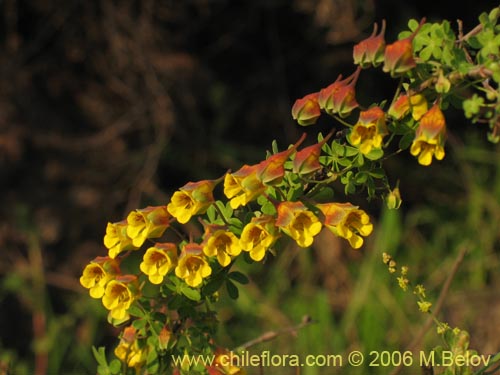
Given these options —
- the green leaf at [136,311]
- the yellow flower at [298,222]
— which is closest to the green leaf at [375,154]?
the yellow flower at [298,222]

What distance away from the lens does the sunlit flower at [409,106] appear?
115 cm

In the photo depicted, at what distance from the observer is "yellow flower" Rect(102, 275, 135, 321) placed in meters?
1.25

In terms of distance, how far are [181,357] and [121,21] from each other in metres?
2.18

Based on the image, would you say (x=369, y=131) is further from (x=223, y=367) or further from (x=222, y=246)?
(x=223, y=367)

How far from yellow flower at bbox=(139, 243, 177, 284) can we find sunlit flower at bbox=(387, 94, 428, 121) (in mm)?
392

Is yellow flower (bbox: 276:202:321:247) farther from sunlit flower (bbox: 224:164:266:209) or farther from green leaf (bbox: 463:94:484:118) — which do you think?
green leaf (bbox: 463:94:484:118)

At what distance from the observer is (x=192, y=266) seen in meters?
1.21

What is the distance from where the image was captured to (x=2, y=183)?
11.5 ft

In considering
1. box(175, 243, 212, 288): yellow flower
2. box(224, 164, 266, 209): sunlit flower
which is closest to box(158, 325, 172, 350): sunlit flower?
box(175, 243, 212, 288): yellow flower

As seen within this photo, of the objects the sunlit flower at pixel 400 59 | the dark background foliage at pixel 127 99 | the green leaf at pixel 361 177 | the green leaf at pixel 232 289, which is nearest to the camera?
the sunlit flower at pixel 400 59

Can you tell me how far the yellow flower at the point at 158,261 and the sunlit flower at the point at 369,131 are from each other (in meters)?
0.33

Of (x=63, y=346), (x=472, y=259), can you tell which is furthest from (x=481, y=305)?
(x=63, y=346)

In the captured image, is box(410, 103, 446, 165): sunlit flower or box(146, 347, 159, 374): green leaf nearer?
box(410, 103, 446, 165): sunlit flower

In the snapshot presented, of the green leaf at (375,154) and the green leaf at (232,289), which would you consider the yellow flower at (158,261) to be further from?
the green leaf at (375,154)
